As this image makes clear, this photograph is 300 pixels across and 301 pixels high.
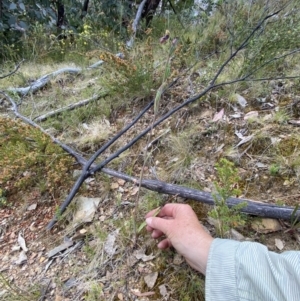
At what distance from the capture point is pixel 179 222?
120 cm

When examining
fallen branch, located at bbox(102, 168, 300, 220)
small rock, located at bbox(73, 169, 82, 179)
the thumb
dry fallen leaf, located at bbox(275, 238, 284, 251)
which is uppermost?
fallen branch, located at bbox(102, 168, 300, 220)

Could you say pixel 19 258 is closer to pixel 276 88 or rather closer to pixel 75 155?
pixel 75 155

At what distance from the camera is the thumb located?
121 centimetres

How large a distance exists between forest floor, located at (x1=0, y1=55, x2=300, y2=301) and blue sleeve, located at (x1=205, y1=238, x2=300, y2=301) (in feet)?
0.84

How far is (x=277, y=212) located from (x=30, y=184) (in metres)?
1.50

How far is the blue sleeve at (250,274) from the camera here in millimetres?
838

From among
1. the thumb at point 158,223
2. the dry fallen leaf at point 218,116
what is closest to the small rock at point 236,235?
the thumb at point 158,223

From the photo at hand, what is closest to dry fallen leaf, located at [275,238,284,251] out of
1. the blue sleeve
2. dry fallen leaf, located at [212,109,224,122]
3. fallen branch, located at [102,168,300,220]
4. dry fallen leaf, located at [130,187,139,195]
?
fallen branch, located at [102,168,300,220]

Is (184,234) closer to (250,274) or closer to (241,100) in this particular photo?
(250,274)

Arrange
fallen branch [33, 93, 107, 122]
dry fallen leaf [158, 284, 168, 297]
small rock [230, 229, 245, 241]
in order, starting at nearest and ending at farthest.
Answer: dry fallen leaf [158, 284, 168, 297] → small rock [230, 229, 245, 241] → fallen branch [33, 93, 107, 122]

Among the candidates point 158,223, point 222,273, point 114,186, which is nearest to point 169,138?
point 114,186

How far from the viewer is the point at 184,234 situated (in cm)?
114

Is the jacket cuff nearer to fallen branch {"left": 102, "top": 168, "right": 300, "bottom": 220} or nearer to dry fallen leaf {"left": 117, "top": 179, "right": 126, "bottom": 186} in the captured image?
fallen branch {"left": 102, "top": 168, "right": 300, "bottom": 220}

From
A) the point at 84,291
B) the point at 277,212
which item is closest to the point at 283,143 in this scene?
the point at 277,212
